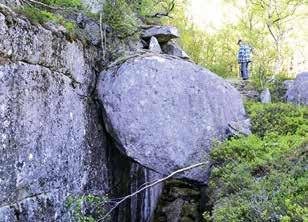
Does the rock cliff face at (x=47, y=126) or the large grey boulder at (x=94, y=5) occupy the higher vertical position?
the large grey boulder at (x=94, y=5)

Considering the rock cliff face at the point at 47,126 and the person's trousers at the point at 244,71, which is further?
the person's trousers at the point at 244,71

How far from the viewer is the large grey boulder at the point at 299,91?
9712 mm

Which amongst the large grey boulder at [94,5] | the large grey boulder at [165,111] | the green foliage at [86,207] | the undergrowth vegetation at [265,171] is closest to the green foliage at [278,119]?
the undergrowth vegetation at [265,171]

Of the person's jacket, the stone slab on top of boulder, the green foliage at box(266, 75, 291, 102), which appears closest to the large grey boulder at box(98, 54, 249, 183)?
the stone slab on top of boulder

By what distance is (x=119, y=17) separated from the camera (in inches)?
295

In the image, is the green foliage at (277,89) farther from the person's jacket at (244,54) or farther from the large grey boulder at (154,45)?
the large grey boulder at (154,45)

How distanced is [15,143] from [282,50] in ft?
37.7

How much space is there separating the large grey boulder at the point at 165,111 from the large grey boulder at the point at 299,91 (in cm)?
315

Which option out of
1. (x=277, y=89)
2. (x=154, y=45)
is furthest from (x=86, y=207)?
(x=277, y=89)

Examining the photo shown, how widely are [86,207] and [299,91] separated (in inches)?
250

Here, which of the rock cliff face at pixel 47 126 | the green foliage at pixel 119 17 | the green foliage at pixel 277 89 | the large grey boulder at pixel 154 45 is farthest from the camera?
the green foliage at pixel 277 89

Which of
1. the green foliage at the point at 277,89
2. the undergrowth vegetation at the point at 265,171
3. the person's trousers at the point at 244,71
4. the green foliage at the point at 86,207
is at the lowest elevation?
the green foliage at the point at 86,207

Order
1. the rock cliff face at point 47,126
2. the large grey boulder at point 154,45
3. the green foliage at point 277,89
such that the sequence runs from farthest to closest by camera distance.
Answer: the green foliage at point 277,89 < the large grey boulder at point 154,45 < the rock cliff face at point 47,126

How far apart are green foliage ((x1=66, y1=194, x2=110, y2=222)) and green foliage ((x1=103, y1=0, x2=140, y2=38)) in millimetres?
3210
